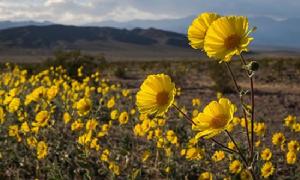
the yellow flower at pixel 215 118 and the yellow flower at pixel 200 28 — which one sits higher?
the yellow flower at pixel 200 28

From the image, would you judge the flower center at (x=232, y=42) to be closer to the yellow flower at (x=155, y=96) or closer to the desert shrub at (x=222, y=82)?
the yellow flower at (x=155, y=96)

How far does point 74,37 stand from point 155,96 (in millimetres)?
136108

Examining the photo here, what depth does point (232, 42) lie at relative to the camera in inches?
75.9

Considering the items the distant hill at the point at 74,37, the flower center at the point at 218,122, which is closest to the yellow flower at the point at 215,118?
the flower center at the point at 218,122

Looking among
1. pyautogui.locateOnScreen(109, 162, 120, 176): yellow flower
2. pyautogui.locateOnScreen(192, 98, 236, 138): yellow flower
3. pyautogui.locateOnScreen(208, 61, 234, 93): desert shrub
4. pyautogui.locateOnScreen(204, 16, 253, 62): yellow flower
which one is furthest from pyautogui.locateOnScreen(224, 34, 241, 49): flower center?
pyautogui.locateOnScreen(208, 61, 234, 93): desert shrub

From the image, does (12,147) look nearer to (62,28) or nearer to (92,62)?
(92,62)

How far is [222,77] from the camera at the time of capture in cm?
1359

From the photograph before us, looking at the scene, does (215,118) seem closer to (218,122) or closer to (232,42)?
(218,122)

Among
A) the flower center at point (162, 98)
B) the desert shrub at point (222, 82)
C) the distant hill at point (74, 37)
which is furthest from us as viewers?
the distant hill at point (74, 37)

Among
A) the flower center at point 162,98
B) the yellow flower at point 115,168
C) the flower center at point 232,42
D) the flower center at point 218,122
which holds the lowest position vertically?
the yellow flower at point 115,168

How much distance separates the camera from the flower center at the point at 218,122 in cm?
195

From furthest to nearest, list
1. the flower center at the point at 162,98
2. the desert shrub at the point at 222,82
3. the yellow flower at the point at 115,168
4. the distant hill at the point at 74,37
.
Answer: the distant hill at the point at 74,37
the desert shrub at the point at 222,82
the yellow flower at the point at 115,168
the flower center at the point at 162,98

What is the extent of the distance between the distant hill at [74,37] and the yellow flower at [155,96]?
113419 mm

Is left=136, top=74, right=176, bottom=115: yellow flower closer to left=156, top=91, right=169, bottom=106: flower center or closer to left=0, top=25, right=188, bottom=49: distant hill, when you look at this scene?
left=156, top=91, right=169, bottom=106: flower center
